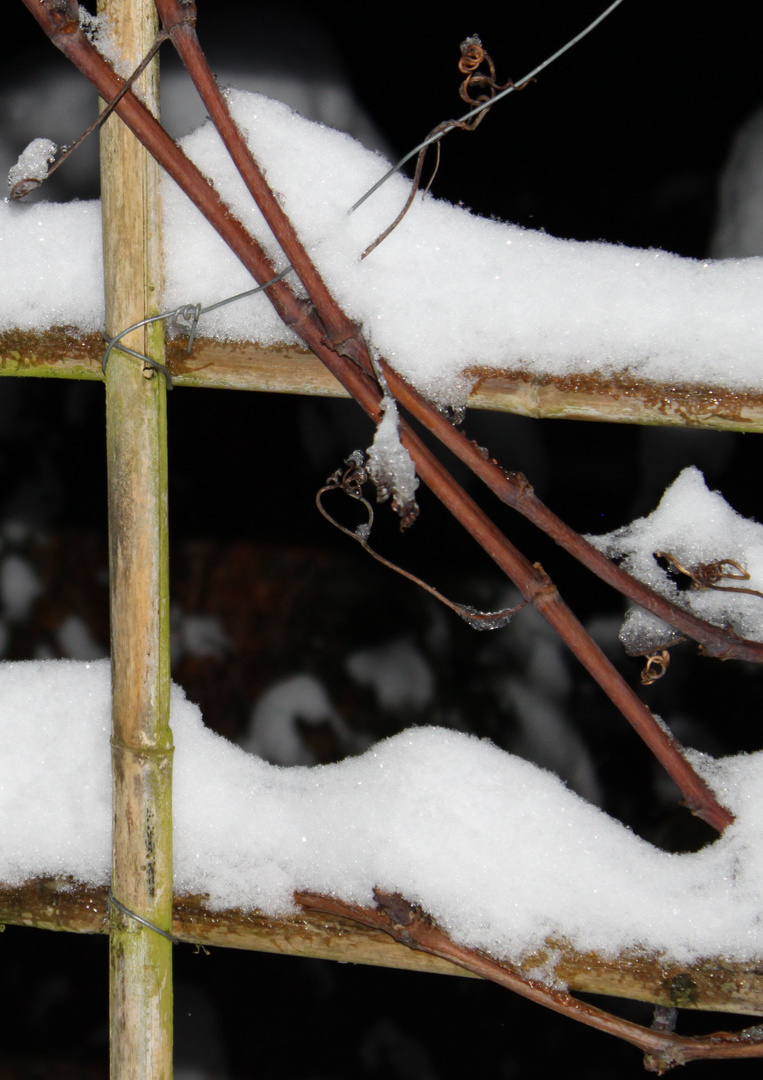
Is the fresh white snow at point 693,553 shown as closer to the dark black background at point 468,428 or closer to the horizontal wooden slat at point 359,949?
the horizontal wooden slat at point 359,949

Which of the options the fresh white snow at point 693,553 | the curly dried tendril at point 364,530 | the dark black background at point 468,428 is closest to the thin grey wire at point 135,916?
the curly dried tendril at point 364,530

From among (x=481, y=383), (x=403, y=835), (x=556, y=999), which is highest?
(x=481, y=383)

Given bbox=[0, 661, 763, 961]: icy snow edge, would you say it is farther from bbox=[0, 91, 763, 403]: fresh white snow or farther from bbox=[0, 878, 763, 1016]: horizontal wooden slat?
bbox=[0, 91, 763, 403]: fresh white snow

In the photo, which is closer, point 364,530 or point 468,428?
point 364,530

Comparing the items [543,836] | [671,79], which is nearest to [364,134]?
[671,79]

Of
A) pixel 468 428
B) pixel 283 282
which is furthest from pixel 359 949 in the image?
pixel 468 428

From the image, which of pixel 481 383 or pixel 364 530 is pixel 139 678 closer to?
pixel 364 530

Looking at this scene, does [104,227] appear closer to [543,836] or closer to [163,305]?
[163,305]
